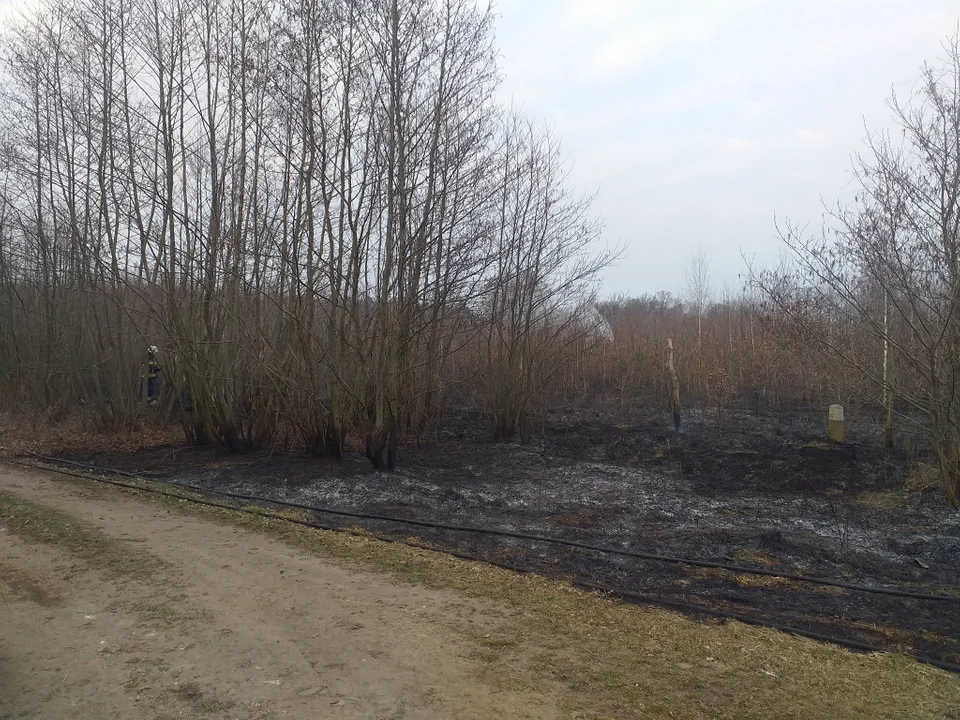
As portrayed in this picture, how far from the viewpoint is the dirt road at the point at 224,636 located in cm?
339

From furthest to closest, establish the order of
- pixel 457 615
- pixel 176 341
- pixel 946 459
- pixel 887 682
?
pixel 176 341 → pixel 946 459 → pixel 457 615 → pixel 887 682

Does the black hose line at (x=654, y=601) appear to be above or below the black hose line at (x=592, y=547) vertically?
below

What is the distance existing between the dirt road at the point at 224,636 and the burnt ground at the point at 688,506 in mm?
1299

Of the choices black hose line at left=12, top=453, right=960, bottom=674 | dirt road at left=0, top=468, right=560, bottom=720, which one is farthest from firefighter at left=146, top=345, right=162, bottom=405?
dirt road at left=0, top=468, right=560, bottom=720

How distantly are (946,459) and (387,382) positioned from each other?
21.2 feet

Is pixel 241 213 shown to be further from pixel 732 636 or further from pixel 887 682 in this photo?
pixel 887 682

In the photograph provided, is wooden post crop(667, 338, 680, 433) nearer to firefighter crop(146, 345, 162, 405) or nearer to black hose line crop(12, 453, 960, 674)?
black hose line crop(12, 453, 960, 674)

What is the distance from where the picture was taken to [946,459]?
767 centimetres

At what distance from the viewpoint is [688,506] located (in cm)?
808

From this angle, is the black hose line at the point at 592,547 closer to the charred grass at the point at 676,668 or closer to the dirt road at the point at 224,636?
the charred grass at the point at 676,668

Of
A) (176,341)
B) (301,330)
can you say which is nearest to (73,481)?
(176,341)

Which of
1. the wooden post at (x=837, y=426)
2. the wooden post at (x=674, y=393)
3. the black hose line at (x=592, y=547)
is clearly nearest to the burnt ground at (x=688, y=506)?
the black hose line at (x=592, y=547)

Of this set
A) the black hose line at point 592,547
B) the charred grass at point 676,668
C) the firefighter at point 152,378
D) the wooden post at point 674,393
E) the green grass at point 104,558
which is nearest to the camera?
the charred grass at point 676,668

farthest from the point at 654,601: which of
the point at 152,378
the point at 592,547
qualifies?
the point at 152,378
